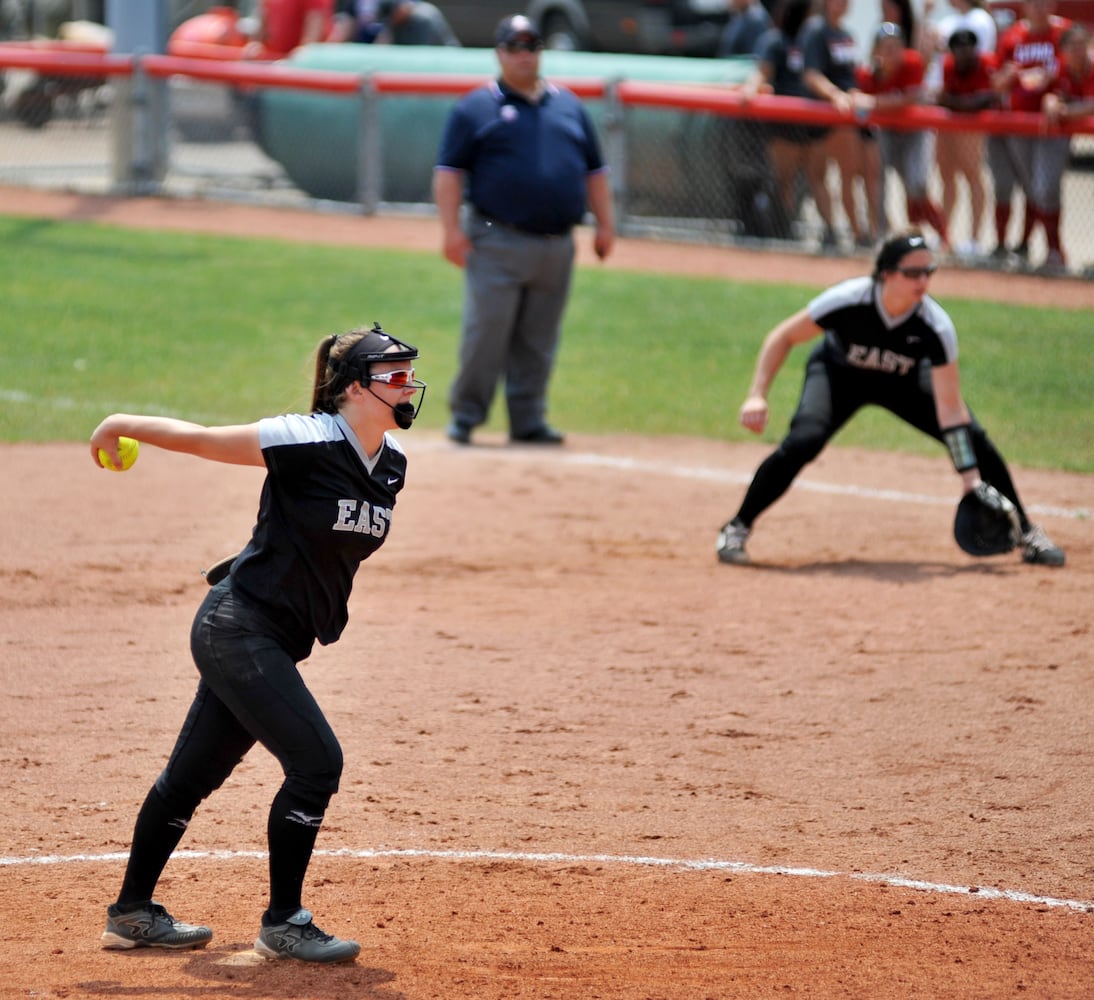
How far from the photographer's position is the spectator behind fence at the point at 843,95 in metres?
15.2

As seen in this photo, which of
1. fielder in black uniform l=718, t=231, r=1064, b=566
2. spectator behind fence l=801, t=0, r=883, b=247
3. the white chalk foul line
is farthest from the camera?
spectator behind fence l=801, t=0, r=883, b=247

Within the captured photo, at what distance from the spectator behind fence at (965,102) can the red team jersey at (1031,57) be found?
0.65ft

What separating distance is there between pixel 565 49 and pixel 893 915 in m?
21.7

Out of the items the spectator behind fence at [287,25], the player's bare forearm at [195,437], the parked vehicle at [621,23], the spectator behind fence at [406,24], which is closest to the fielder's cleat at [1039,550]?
the player's bare forearm at [195,437]

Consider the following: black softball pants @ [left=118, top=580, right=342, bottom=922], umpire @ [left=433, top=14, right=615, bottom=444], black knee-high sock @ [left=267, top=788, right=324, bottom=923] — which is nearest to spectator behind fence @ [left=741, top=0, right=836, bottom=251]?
umpire @ [left=433, top=14, right=615, bottom=444]

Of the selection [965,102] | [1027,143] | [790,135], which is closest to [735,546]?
[1027,143]

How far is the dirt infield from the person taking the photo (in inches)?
179

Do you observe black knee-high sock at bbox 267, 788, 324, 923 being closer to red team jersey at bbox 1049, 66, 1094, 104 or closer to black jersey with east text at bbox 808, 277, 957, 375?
black jersey with east text at bbox 808, 277, 957, 375

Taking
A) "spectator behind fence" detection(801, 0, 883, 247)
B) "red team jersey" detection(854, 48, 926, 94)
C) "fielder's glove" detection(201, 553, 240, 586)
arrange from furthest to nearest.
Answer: "spectator behind fence" detection(801, 0, 883, 247) < "red team jersey" detection(854, 48, 926, 94) < "fielder's glove" detection(201, 553, 240, 586)

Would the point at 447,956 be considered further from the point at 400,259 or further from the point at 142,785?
the point at 400,259

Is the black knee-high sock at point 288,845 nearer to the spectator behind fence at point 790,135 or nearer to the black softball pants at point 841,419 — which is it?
the black softball pants at point 841,419

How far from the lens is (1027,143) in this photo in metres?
14.4

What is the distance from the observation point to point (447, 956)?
176 inches

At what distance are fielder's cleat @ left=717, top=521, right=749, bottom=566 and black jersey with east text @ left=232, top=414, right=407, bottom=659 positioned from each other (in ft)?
14.4
